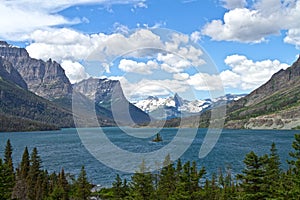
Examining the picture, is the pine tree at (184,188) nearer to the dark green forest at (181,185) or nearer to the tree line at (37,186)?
the dark green forest at (181,185)

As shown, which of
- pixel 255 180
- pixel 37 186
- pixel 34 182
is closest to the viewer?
pixel 255 180

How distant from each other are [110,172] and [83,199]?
5188cm

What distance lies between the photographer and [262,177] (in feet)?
137

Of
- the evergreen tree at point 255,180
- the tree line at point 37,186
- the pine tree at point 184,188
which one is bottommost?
the tree line at point 37,186

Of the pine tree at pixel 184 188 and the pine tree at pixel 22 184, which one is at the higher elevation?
the pine tree at pixel 184 188

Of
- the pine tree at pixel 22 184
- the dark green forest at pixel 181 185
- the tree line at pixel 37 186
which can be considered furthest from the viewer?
the pine tree at pixel 22 184

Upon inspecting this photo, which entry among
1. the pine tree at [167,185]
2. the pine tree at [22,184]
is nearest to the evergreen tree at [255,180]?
the pine tree at [167,185]

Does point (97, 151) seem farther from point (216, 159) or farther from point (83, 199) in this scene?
point (83, 199)

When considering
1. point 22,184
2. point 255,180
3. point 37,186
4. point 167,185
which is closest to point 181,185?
point 255,180

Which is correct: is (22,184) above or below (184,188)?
below

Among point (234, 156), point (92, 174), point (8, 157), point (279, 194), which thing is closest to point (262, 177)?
point (279, 194)

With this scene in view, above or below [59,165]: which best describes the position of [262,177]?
above

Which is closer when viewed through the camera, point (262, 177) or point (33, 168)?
point (262, 177)

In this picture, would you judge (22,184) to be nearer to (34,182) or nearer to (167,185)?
(34,182)
